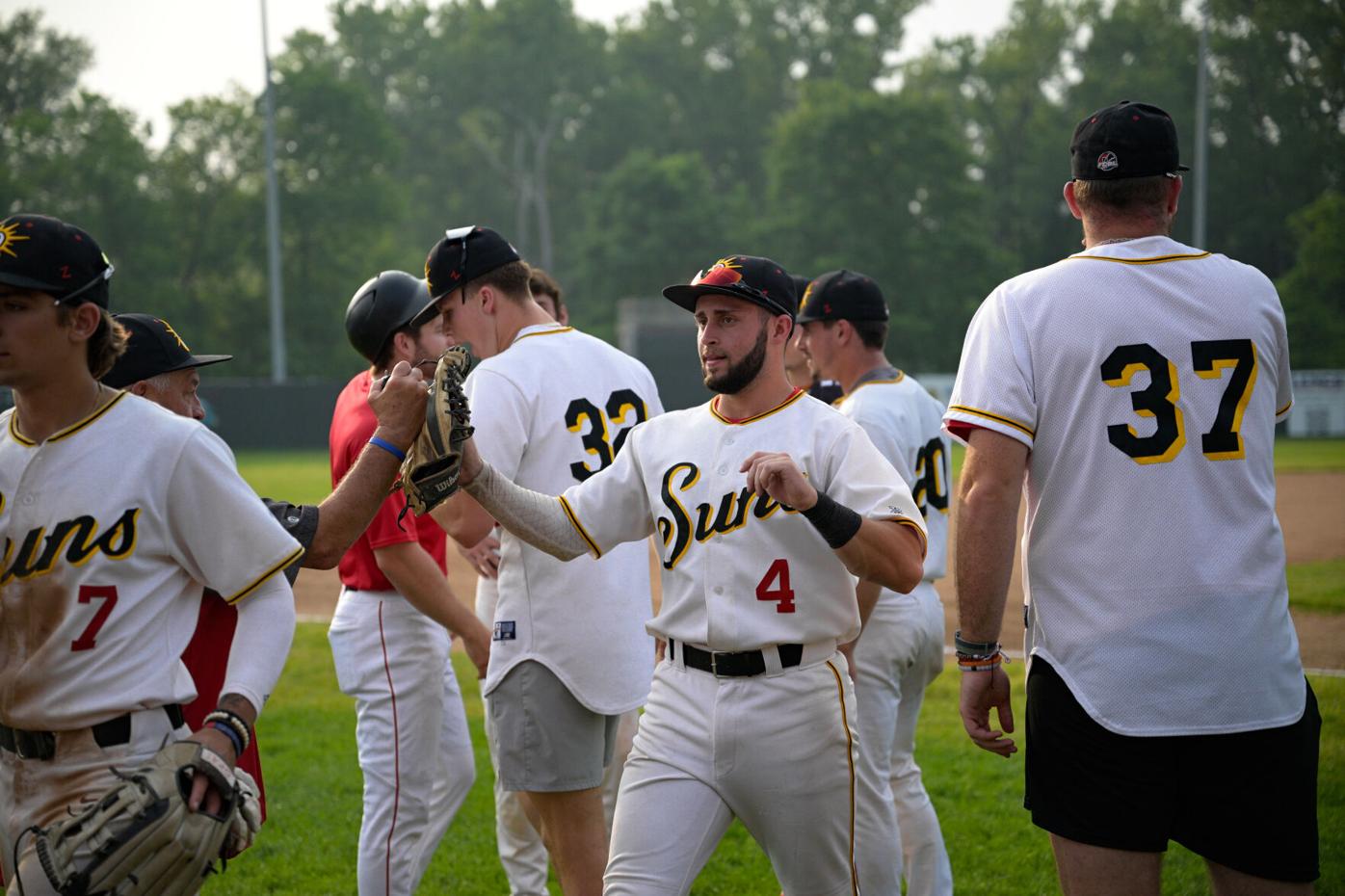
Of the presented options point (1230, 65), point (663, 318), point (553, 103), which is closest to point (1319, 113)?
point (1230, 65)

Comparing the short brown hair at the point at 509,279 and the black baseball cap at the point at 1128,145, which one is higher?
the black baseball cap at the point at 1128,145

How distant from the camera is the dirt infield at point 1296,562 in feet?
32.8

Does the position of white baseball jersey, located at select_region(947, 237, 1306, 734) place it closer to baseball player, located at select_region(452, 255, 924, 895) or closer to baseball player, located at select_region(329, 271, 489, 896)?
baseball player, located at select_region(452, 255, 924, 895)

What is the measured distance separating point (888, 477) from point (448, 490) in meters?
1.22

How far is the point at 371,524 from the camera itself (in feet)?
15.4

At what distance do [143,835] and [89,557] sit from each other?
A: 611 millimetres

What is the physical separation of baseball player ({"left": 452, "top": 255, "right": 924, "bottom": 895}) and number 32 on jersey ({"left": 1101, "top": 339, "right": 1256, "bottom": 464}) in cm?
66

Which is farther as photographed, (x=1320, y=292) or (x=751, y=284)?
(x=1320, y=292)

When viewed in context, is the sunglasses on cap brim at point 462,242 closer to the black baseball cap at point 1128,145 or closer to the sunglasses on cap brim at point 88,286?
the sunglasses on cap brim at point 88,286

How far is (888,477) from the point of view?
12.0 feet

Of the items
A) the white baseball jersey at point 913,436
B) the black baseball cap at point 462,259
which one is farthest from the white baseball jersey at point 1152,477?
the black baseball cap at point 462,259

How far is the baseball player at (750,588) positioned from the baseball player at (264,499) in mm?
316

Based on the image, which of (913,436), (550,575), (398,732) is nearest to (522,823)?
(398,732)

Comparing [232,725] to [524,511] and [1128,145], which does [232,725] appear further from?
[1128,145]
